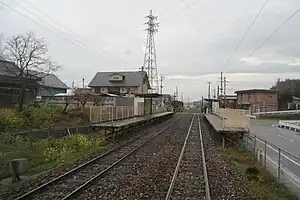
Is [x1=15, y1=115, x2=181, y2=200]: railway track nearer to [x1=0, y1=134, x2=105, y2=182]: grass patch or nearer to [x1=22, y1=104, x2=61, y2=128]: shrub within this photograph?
[x1=0, y1=134, x2=105, y2=182]: grass patch

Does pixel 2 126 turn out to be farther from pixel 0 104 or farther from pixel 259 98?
pixel 259 98

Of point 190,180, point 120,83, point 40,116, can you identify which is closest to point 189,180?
Answer: point 190,180

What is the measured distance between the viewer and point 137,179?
11289 millimetres

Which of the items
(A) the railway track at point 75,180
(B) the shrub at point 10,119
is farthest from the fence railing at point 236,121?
(B) the shrub at point 10,119

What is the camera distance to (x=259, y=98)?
9200 cm

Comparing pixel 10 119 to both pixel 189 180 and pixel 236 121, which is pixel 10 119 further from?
pixel 189 180

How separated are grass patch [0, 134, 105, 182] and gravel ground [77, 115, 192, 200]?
7.99ft

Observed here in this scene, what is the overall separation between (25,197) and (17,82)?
19918 millimetres

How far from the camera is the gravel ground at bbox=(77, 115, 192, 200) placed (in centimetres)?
935

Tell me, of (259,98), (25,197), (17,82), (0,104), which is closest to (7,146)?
(25,197)

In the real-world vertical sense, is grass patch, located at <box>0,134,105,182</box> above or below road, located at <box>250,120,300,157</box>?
above

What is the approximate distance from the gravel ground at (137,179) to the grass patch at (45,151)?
95.9 inches

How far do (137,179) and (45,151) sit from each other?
5897mm

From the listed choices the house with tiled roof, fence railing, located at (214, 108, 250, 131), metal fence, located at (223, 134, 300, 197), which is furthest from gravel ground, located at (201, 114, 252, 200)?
the house with tiled roof
